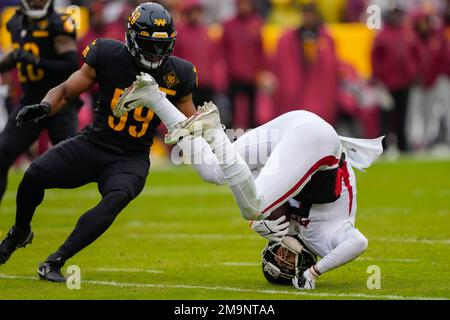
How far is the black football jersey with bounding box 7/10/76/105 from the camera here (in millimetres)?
8555

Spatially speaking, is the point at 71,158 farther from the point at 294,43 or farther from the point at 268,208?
the point at 294,43

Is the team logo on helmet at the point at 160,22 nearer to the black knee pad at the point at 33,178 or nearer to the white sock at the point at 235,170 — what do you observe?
the white sock at the point at 235,170

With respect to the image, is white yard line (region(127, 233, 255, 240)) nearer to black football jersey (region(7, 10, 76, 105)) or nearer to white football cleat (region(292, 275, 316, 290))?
black football jersey (region(7, 10, 76, 105))

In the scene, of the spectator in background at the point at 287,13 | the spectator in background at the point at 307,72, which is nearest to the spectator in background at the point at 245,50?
the spectator in background at the point at 307,72

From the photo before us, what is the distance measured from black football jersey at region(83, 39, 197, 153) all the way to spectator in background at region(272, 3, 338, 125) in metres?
9.56

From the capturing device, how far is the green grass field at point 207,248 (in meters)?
6.08

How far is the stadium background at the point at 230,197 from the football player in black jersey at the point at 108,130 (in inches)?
15.9

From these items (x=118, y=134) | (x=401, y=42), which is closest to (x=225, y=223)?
(x=118, y=134)

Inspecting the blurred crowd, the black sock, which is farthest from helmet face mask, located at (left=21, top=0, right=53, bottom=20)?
the blurred crowd

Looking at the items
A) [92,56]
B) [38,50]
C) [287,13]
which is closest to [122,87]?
[92,56]

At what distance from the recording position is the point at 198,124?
567 cm

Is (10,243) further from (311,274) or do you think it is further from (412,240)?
(412,240)

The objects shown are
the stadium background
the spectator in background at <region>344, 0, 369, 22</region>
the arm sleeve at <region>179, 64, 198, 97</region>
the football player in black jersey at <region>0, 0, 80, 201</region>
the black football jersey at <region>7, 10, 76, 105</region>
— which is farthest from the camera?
the spectator in background at <region>344, 0, 369, 22</region>

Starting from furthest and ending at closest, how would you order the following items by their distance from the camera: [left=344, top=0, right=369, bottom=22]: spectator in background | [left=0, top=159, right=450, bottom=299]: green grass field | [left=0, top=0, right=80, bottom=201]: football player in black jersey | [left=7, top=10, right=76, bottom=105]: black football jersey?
[left=344, top=0, right=369, bottom=22]: spectator in background, [left=7, top=10, right=76, bottom=105]: black football jersey, [left=0, top=0, right=80, bottom=201]: football player in black jersey, [left=0, top=159, right=450, bottom=299]: green grass field
